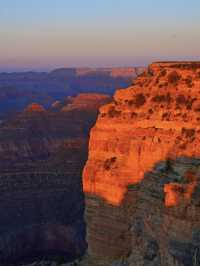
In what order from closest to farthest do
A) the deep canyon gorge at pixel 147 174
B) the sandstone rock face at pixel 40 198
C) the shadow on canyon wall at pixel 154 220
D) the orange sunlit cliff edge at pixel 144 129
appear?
the shadow on canyon wall at pixel 154 220, the deep canyon gorge at pixel 147 174, the orange sunlit cliff edge at pixel 144 129, the sandstone rock face at pixel 40 198

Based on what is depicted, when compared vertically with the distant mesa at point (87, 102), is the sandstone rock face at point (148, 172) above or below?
above

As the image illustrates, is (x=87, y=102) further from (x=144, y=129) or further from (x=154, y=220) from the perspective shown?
(x=154, y=220)

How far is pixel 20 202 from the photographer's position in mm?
63031

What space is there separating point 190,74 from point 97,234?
7.69 meters

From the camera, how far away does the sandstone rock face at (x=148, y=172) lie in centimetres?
1881

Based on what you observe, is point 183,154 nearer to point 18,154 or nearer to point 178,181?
point 178,181

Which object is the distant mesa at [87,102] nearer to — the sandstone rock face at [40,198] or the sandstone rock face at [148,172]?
the sandstone rock face at [40,198]

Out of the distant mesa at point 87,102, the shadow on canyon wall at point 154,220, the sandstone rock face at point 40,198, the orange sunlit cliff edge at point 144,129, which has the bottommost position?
the sandstone rock face at point 40,198

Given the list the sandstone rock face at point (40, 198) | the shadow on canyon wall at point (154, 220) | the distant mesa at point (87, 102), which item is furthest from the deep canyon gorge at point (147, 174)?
the distant mesa at point (87, 102)

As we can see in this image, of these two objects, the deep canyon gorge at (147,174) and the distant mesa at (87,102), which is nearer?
the deep canyon gorge at (147,174)

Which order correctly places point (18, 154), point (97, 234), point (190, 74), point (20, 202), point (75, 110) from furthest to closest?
point (75, 110) < point (18, 154) < point (20, 202) < point (97, 234) < point (190, 74)

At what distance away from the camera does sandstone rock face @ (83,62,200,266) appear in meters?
18.8

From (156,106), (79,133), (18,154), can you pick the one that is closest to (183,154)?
(156,106)

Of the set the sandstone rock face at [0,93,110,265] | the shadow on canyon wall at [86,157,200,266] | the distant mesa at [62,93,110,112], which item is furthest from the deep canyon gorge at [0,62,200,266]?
the distant mesa at [62,93,110,112]
